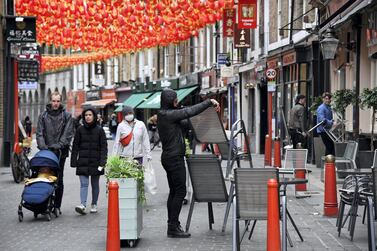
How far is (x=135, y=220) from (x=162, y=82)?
136 ft

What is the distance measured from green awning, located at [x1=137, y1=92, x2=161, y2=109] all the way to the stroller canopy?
116 feet

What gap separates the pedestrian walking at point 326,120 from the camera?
756 inches

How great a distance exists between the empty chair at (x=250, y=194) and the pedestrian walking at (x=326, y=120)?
33.9 ft

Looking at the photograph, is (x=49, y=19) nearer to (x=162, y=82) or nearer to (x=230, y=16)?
(x=230, y=16)

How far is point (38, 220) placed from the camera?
12.4m

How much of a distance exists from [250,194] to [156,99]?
1619 inches

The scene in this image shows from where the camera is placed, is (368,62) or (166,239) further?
(368,62)

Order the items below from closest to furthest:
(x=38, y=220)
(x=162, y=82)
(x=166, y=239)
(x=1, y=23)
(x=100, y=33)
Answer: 1. (x=166, y=239)
2. (x=38, y=220)
3. (x=1, y=23)
4. (x=100, y=33)
5. (x=162, y=82)

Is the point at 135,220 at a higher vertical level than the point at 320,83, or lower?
lower

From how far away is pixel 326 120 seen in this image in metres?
19.3

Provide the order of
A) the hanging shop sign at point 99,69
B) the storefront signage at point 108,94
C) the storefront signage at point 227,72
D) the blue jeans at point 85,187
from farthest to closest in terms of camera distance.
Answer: the hanging shop sign at point 99,69 < the storefront signage at point 108,94 < the storefront signage at point 227,72 < the blue jeans at point 85,187

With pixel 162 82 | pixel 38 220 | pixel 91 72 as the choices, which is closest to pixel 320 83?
pixel 38 220

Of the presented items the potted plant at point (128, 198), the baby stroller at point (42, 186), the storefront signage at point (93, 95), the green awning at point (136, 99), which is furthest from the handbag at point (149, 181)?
the storefront signage at point (93, 95)

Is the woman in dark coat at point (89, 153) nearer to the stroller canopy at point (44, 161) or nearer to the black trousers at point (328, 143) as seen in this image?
the stroller canopy at point (44, 161)
